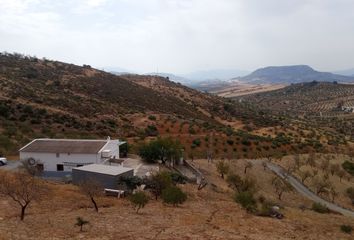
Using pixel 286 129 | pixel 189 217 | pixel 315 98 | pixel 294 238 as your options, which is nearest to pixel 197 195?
pixel 189 217

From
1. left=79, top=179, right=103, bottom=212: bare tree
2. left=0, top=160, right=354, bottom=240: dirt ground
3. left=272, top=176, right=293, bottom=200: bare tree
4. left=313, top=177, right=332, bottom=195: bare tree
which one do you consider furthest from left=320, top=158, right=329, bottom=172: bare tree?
left=79, top=179, right=103, bottom=212: bare tree

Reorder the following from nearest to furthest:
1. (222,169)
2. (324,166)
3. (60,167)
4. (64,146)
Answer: (60,167)
(64,146)
(222,169)
(324,166)

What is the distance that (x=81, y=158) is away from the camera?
123 feet

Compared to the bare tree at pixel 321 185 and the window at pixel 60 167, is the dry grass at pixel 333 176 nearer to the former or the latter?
the bare tree at pixel 321 185

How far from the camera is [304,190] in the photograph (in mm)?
42469

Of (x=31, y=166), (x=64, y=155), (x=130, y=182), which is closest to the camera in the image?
(x=130, y=182)

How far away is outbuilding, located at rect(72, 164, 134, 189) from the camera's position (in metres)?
30.4

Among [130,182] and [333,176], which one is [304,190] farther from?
[130,182]

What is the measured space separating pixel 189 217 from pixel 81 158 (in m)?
15.1

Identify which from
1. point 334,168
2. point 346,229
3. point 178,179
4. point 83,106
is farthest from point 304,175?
point 83,106

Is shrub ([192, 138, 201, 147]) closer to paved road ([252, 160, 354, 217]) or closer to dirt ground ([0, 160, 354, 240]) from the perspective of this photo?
paved road ([252, 160, 354, 217])

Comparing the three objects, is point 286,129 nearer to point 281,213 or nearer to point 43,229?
point 281,213

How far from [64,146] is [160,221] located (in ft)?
57.3

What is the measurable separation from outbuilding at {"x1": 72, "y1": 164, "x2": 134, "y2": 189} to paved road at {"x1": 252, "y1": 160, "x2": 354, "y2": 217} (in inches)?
711
